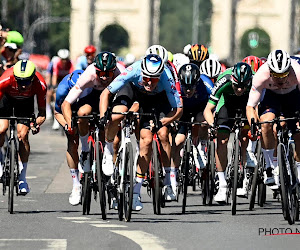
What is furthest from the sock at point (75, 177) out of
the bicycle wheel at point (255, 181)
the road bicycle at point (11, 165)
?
the bicycle wheel at point (255, 181)

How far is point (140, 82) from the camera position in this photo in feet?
40.4

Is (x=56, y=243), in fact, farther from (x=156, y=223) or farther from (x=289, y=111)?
(x=289, y=111)

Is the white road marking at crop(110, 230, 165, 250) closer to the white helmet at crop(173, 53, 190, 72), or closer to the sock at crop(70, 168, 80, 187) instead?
the sock at crop(70, 168, 80, 187)

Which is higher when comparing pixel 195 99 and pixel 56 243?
pixel 195 99

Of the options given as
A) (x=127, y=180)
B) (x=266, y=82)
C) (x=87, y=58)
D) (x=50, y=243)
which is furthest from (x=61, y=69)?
(x=50, y=243)

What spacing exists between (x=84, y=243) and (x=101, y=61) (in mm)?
2678

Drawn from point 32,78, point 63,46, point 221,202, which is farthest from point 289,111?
point 63,46

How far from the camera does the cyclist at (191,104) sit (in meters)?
13.9

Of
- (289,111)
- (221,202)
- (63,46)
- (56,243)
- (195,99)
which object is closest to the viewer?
(56,243)

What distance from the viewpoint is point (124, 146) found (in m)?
11.8

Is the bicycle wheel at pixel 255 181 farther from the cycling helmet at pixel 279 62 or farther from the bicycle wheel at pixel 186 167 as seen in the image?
the cycling helmet at pixel 279 62

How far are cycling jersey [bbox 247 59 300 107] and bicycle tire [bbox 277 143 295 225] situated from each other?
2.63 ft

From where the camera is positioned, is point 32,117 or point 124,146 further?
point 32,117

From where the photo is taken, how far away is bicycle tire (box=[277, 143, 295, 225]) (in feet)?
37.5
